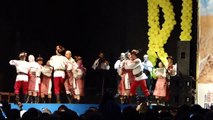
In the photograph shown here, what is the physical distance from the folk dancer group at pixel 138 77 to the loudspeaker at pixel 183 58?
165cm

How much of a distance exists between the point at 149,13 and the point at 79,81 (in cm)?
302

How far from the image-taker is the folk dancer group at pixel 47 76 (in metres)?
12.7

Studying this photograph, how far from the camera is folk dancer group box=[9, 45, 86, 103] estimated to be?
41.8 ft

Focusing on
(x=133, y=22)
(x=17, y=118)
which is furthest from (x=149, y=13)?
(x=17, y=118)

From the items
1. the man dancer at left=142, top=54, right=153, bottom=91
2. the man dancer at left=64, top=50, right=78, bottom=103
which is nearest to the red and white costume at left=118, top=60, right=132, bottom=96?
the man dancer at left=142, top=54, right=153, bottom=91

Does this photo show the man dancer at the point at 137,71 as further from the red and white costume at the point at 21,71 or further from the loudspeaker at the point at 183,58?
the red and white costume at the point at 21,71

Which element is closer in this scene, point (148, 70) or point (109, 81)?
point (148, 70)

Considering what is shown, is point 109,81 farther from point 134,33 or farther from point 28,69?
point 28,69

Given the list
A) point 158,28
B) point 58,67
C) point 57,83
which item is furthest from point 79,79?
point 158,28

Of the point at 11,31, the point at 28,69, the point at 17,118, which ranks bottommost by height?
the point at 17,118

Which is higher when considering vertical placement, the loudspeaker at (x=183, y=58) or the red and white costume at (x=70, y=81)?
the loudspeaker at (x=183, y=58)

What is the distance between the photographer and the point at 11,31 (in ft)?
49.4

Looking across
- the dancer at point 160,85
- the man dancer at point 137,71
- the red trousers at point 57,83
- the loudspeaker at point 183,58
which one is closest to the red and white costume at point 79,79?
the red trousers at point 57,83

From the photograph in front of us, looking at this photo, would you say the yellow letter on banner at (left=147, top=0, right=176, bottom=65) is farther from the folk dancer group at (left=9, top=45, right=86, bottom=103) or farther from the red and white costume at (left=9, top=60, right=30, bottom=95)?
the red and white costume at (left=9, top=60, right=30, bottom=95)
